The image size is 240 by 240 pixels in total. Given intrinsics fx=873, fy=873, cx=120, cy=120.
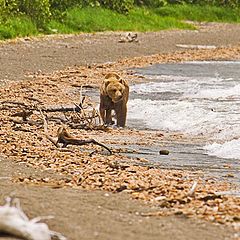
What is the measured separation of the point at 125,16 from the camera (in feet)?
140

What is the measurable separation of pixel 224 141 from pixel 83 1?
29222mm

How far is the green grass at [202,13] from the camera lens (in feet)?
165

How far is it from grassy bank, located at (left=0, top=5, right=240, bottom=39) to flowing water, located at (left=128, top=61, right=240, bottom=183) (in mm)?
6089

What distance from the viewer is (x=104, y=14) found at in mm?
40688

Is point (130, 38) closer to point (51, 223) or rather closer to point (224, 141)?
point (224, 141)

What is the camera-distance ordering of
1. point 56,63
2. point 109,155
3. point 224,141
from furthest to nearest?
point 56,63
point 224,141
point 109,155

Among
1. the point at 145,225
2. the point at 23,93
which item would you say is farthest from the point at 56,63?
the point at 145,225

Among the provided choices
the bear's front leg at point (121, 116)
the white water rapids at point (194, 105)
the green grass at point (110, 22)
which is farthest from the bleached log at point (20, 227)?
the green grass at point (110, 22)

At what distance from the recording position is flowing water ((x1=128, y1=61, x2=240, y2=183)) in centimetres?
1103

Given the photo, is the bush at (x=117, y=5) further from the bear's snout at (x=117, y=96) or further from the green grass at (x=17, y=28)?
the bear's snout at (x=117, y=96)

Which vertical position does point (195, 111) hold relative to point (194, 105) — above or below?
above

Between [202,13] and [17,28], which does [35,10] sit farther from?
[202,13]

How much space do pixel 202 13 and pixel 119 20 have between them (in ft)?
44.5

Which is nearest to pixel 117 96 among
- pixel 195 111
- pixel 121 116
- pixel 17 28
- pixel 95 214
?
pixel 121 116
